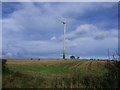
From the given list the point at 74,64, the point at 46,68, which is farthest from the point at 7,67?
the point at 74,64

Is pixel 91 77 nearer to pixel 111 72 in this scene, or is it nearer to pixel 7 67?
pixel 111 72

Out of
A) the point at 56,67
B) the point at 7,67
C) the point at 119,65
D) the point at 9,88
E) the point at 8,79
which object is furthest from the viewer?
the point at 56,67

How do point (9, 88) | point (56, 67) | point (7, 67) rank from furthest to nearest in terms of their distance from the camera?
point (56, 67), point (7, 67), point (9, 88)

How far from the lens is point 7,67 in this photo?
120ft

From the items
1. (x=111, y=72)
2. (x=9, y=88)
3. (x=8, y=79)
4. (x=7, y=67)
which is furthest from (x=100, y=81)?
(x=7, y=67)

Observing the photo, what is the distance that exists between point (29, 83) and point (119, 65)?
7156mm

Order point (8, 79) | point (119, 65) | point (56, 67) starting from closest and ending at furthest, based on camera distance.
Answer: point (119, 65), point (8, 79), point (56, 67)

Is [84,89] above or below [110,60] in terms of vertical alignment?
below

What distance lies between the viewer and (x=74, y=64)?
1571 inches

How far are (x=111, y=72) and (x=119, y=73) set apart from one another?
0.77 m

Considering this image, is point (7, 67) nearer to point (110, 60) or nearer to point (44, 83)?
point (44, 83)

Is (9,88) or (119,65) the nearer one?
(119,65)

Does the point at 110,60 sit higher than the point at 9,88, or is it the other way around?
the point at 110,60

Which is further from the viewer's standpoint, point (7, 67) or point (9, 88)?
point (7, 67)
